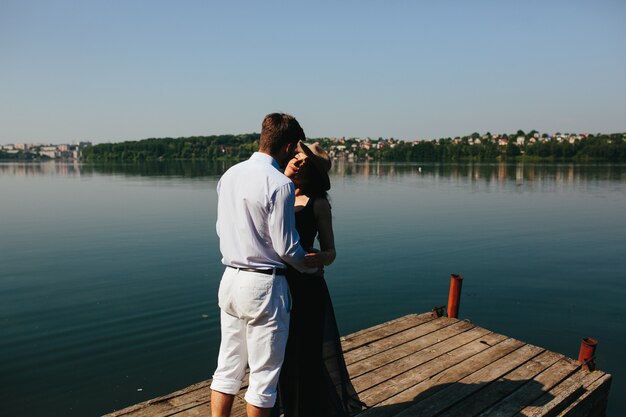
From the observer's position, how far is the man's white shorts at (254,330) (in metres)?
3.10

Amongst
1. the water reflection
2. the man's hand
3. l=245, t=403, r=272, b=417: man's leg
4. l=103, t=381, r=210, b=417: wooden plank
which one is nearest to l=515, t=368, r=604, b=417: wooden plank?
l=245, t=403, r=272, b=417: man's leg

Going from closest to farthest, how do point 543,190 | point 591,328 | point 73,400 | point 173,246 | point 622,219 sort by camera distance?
point 73,400
point 591,328
point 173,246
point 622,219
point 543,190

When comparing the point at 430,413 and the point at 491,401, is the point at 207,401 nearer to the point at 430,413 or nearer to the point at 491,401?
the point at 430,413

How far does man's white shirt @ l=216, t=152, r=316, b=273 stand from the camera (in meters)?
3.01

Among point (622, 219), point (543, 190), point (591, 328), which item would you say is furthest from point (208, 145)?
point (591, 328)

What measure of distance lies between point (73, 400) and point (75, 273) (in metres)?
7.46

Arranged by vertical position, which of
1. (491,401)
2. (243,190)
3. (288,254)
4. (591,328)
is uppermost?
(243,190)

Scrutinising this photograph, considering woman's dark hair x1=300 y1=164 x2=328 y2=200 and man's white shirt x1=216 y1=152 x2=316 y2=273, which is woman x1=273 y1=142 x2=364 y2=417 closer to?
woman's dark hair x1=300 y1=164 x2=328 y2=200

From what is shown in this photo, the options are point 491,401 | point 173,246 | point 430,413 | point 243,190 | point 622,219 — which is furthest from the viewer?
point 622,219

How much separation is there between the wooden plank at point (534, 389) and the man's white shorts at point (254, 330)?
2.40 metres

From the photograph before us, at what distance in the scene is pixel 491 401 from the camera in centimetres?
473

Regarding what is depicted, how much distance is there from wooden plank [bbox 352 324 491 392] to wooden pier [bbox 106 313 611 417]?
0.01m

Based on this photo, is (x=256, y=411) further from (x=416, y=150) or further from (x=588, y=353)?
(x=416, y=150)

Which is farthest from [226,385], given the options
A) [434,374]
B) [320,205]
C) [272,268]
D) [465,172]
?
[465,172]
